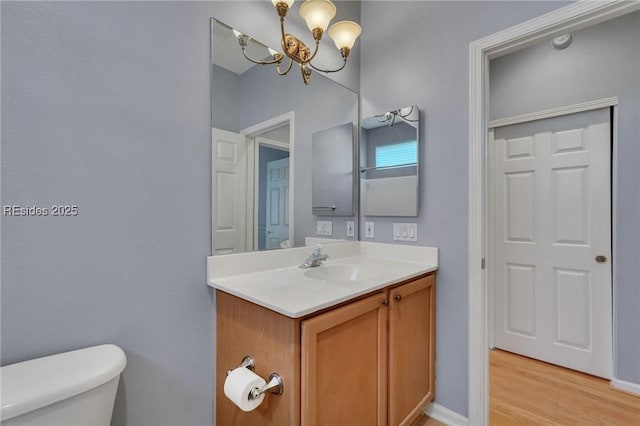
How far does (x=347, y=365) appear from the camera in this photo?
42.0 inches

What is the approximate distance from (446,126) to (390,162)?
39 centimetres

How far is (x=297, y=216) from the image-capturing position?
1662 millimetres

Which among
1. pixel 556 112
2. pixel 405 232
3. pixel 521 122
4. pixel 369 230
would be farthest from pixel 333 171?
pixel 556 112

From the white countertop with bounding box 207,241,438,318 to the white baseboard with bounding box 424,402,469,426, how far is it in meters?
0.81

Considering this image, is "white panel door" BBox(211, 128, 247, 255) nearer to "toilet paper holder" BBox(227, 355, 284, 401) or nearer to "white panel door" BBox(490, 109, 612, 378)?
"toilet paper holder" BBox(227, 355, 284, 401)

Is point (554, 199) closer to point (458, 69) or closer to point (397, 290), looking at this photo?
point (458, 69)

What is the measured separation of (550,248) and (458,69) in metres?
1.65

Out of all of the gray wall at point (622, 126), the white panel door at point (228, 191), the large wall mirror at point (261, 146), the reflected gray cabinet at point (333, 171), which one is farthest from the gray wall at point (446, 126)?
the gray wall at point (622, 126)

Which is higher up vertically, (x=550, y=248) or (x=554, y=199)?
(x=554, y=199)

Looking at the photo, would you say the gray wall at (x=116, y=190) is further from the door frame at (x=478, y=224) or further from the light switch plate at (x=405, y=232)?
the door frame at (x=478, y=224)

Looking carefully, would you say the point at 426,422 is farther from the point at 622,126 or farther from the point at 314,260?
the point at 622,126

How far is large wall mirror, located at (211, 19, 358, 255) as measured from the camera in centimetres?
131

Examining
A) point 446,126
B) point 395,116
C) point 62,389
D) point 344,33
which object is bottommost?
point 62,389

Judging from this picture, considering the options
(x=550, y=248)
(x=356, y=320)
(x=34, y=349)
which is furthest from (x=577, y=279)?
(x=34, y=349)
